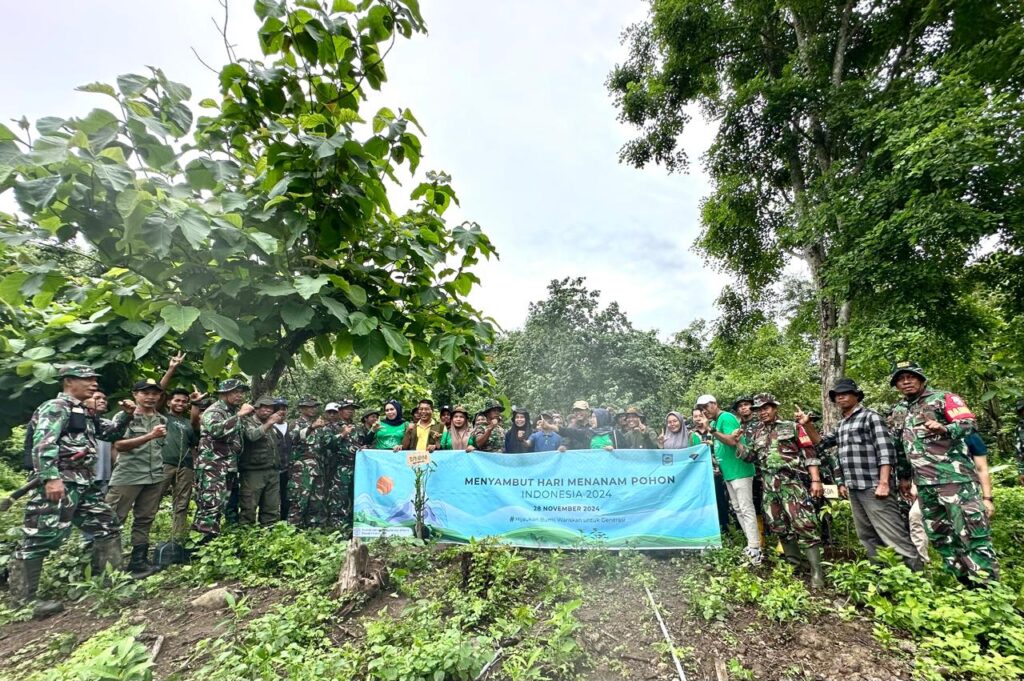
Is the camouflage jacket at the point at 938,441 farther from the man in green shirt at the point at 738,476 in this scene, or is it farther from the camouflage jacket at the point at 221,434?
the camouflage jacket at the point at 221,434

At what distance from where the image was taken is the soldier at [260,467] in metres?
5.89

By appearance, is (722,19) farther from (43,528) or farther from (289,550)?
(43,528)

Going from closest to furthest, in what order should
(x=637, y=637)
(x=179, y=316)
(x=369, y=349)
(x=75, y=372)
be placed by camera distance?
1. (x=179, y=316)
2. (x=369, y=349)
3. (x=637, y=637)
4. (x=75, y=372)

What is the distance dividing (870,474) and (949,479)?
571 mm

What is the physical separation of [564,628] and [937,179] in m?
8.39

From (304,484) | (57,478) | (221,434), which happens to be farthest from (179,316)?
(304,484)

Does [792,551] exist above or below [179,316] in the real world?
below

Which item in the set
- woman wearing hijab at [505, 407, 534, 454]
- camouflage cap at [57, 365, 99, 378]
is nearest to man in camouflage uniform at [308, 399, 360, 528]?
woman wearing hijab at [505, 407, 534, 454]

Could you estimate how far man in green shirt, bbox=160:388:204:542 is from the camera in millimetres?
5848

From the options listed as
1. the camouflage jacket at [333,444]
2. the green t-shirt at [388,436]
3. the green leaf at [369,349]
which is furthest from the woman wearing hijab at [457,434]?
the green leaf at [369,349]

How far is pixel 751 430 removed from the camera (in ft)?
18.8

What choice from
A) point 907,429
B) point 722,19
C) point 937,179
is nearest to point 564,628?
point 907,429

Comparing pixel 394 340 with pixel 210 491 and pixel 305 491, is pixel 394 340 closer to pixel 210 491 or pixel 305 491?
pixel 210 491

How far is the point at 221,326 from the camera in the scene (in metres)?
2.65
